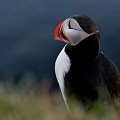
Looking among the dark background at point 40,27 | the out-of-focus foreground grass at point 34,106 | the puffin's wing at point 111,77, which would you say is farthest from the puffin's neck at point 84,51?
the dark background at point 40,27

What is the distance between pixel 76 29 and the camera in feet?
21.7

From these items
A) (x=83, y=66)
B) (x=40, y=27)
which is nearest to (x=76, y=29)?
(x=83, y=66)

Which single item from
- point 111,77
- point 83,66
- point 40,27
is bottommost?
point 40,27

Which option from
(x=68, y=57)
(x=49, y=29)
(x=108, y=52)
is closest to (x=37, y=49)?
(x=49, y=29)

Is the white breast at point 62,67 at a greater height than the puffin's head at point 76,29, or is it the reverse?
the puffin's head at point 76,29

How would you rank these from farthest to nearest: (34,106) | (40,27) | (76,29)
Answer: (40,27) < (76,29) < (34,106)

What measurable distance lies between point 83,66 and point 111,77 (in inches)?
11.7

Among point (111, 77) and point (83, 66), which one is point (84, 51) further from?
point (111, 77)

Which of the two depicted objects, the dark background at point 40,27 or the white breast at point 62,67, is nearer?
the white breast at point 62,67

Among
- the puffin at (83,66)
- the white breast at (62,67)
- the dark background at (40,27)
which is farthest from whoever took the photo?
Answer: the dark background at (40,27)

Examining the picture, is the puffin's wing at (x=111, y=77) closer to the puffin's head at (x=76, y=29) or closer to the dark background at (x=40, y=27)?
the puffin's head at (x=76, y=29)

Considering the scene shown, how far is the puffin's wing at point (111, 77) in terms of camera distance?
6629 mm

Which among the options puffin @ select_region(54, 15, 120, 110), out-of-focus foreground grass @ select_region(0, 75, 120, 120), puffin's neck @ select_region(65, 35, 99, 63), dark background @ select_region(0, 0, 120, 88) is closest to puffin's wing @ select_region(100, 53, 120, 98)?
puffin @ select_region(54, 15, 120, 110)

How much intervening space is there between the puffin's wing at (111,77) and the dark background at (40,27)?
10679mm
